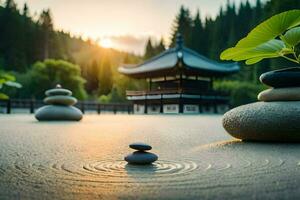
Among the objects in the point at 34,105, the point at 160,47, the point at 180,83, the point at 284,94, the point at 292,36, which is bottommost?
the point at 34,105

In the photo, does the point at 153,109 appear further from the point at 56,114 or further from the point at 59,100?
the point at 56,114

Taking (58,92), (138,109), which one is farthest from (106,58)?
(58,92)

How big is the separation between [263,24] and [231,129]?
16.0 feet

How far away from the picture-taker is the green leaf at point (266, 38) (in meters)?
1.56

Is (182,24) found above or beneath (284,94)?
above

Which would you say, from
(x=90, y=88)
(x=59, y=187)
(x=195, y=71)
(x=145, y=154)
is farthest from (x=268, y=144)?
(x=90, y=88)

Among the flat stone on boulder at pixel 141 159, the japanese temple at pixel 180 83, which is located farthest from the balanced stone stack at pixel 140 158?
the japanese temple at pixel 180 83

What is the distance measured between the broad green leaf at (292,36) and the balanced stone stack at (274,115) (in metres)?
4.31

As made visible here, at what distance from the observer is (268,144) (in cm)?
587

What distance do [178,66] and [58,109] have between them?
17.1 meters

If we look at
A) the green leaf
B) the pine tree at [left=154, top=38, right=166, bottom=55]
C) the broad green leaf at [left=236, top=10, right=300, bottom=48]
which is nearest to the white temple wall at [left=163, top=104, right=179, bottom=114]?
the pine tree at [left=154, top=38, right=166, bottom=55]

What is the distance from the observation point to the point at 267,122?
5797mm

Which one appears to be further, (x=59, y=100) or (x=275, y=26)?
(x=59, y=100)

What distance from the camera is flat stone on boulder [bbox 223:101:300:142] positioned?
5.72m
